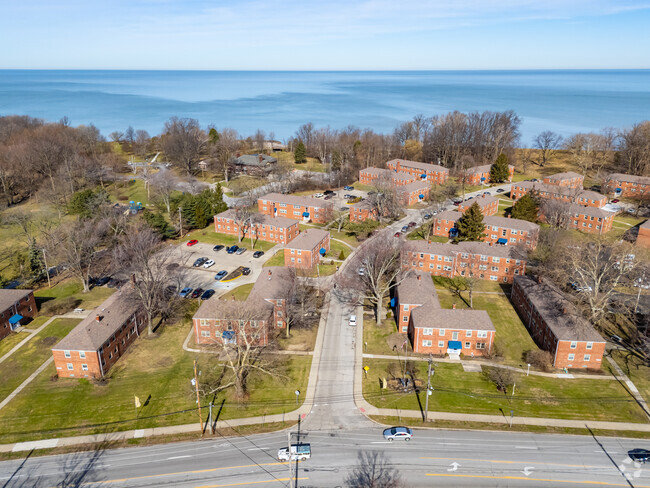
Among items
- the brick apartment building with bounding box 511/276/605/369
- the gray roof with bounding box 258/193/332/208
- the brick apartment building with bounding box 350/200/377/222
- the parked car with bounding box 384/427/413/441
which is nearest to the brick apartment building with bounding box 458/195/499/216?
the brick apartment building with bounding box 350/200/377/222

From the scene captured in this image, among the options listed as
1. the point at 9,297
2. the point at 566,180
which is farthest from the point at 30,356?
the point at 566,180

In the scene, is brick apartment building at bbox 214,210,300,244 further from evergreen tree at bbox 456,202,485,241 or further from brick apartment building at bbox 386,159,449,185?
brick apartment building at bbox 386,159,449,185

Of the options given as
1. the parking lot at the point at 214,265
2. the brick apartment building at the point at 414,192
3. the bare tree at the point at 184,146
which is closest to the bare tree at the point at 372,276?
the parking lot at the point at 214,265

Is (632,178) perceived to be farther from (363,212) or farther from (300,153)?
(300,153)

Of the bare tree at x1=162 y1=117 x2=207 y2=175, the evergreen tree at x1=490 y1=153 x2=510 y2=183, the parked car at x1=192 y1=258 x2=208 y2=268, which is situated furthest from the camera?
the bare tree at x1=162 y1=117 x2=207 y2=175

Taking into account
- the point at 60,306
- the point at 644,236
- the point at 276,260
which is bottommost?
the point at 60,306
